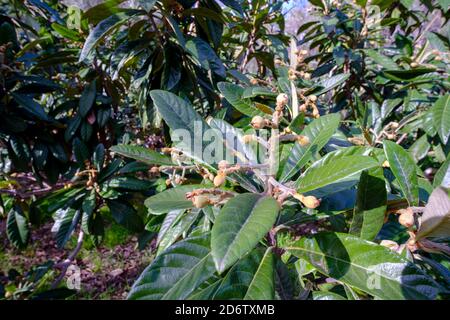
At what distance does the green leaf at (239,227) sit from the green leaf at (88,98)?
1.20 meters

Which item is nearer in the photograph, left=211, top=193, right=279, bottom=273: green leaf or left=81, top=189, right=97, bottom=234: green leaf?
left=211, top=193, right=279, bottom=273: green leaf

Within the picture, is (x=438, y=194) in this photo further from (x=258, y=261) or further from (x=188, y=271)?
(x=188, y=271)

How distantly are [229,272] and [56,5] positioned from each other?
2867mm

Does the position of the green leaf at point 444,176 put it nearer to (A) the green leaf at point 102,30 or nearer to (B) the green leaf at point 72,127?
(A) the green leaf at point 102,30

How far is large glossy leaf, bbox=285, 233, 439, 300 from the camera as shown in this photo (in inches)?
19.6

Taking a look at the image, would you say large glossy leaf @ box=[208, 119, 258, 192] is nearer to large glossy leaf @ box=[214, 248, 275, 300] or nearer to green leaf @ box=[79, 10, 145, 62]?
large glossy leaf @ box=[214, 248, 275, 300]

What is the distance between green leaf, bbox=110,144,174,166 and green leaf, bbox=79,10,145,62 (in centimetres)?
43

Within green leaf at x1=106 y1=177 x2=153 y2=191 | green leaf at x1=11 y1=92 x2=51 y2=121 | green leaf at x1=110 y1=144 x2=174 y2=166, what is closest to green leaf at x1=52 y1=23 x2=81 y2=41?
green leaf at x1=11 y1=92 x2=51 y2=121

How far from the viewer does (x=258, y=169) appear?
2.15 feet

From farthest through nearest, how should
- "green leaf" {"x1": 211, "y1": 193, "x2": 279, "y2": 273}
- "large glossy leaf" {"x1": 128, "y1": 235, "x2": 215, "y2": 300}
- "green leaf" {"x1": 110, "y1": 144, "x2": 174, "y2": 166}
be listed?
1. "green leaf" {"x1": 110, "y1": 144, "x2": 174, "y2": 166}
2. "large glossy leaf" {"x1": 128, "y1": 235, "x2": 215, "y2": 300}
3. "green leaf" {"x1": 211, "y1": 193, "x2": 279, "y2": 273}

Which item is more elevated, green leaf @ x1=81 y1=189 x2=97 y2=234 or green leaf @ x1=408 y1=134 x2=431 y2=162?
green leaf @ x1=408 y1=134 x2=431 y2=162

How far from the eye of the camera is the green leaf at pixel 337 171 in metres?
0.54

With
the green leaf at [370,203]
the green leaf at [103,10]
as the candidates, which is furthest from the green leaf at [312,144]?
the green leaf at [103,10]

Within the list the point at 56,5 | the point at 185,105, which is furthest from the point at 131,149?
the point at 56,5
